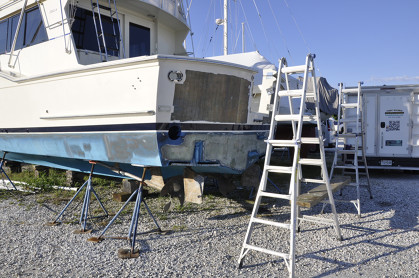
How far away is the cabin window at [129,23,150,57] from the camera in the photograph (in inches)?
258

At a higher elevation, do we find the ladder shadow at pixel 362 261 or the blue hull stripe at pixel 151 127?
the blue hull stripe at pixel 151 127

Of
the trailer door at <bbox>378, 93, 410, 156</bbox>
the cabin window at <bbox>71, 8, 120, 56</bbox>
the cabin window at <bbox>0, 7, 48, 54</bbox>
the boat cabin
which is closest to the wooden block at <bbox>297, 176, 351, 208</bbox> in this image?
the boat cabin

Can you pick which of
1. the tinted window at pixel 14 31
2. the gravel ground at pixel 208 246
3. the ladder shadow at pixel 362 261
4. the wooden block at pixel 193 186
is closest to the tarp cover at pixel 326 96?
the gravel ground at pixel 208 246

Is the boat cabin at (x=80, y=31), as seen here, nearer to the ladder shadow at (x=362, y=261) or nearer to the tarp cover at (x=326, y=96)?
the ladder shadow at (x=362, y=261)

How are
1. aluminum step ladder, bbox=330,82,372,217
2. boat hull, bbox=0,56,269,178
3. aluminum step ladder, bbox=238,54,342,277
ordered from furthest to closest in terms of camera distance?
aluminum step ladder, bbox=330,82,372,217, boat hull, bbox=0,56,269,178, aluminum step ladder, bbox=238,54,342,277

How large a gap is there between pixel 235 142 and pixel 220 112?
0.56 meters

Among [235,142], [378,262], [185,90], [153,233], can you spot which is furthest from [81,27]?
[378,262]

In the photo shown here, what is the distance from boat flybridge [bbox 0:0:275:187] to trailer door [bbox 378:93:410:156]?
4.61 meters

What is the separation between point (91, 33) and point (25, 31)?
62.1 inches

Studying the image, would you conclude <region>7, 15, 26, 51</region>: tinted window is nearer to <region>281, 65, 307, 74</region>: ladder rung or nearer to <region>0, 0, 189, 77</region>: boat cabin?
<region>0, 0, 189, 77</region>: boat cabin

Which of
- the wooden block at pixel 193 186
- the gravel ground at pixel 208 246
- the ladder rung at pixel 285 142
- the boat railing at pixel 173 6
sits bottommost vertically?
the gravel ground at pixel 208 246

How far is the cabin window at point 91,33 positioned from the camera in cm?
576

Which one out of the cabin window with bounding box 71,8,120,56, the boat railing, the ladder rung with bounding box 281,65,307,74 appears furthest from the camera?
the boat railing

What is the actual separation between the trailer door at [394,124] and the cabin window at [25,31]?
26.7 feet
